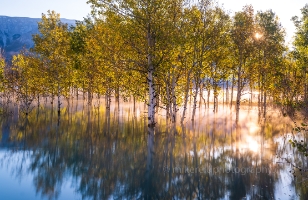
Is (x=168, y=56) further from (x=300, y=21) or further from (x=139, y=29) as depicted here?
(x=300, y=21)

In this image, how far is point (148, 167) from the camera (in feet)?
52.3

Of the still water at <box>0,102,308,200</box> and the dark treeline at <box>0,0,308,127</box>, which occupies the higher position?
the dark treeline at <box>0,0,308,127</box>

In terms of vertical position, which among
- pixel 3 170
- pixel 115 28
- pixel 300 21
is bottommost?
pixel 3 170

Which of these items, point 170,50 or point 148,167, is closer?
point 148,167

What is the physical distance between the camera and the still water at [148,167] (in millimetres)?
12266

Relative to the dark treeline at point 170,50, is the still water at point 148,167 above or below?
below

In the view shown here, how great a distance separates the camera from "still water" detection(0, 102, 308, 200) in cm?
1227

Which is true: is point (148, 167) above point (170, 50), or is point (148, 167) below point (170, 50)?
below

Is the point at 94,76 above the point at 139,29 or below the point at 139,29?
below

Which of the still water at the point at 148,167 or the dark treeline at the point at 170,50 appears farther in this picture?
the dark treeline at the point at 170,50

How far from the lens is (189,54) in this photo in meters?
35.5

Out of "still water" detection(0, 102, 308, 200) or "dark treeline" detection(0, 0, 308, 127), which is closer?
"still water" detection(0, 102, 308, 200)

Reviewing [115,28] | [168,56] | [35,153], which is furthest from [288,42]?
[35,153]

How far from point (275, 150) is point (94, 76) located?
38.6 meters
